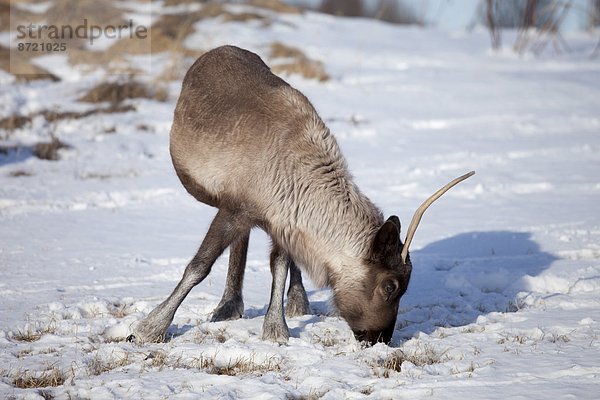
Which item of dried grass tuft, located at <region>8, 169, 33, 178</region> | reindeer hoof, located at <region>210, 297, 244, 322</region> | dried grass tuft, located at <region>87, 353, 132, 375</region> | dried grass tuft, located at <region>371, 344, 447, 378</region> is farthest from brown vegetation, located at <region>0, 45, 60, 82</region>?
dried grass tuft, located at <region>371, 344, 447, 378</region>

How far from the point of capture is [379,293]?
17.9 ft

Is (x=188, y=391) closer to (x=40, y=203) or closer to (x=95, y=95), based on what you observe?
(x=40, y=203)

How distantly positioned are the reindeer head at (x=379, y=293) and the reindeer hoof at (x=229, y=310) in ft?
3.58

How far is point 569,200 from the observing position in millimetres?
10422

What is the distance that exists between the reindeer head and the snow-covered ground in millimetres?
189

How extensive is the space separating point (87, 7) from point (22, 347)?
17.6 m

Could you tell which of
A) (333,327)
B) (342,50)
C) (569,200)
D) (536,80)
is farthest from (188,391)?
(342,50)

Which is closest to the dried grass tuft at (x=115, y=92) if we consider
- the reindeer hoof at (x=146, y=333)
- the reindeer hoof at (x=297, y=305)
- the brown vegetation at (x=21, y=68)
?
the brown vegetation at (x=21, y=68)

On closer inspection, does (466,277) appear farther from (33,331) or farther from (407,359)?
(33,331)

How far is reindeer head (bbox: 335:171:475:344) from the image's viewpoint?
5422 millimetres

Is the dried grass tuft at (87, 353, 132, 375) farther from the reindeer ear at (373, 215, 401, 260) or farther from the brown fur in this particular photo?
the reindeer ear at (373, 215, 401, 260)

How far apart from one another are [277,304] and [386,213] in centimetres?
396

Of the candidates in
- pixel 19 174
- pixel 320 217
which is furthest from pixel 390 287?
pixel 19 174

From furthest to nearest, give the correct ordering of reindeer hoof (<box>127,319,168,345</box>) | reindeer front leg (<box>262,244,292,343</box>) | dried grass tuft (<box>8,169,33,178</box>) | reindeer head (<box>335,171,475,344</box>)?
dried grass tuft (<box>8,169,33,178</box>), reindeer front leg (<box>262,244,292,343</box>), reindeer hoof (<box>127,319,168,345</box>), reindeer head (<box>335,171,475,344</box>)
